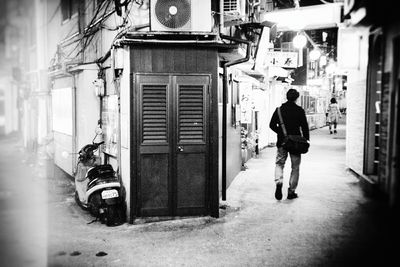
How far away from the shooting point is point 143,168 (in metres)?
8.11

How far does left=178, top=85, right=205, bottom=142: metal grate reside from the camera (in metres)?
8.10

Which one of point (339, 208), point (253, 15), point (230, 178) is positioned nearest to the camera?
point (339, 208)

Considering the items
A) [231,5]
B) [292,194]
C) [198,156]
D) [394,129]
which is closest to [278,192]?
[292,194]

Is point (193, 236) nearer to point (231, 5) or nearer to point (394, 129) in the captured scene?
point (231, 5)

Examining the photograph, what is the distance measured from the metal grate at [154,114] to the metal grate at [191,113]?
1.12ft

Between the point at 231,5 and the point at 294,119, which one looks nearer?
the point at 294,119

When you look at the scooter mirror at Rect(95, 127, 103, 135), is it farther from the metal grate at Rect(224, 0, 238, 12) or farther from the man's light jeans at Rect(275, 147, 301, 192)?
the man's light jeans at Rect(275, 147, 301, 192)

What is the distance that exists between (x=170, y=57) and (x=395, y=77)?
678cm

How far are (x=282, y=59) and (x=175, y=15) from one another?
38.4ft

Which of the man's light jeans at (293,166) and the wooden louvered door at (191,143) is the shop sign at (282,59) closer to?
the man's light jeans at (293,166)

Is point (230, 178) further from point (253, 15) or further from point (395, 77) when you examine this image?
point (395, 77)

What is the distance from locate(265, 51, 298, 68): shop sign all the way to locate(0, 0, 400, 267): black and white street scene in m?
4.67

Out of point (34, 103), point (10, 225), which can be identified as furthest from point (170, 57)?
point (34, 103)

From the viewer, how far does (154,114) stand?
803 centimetres
